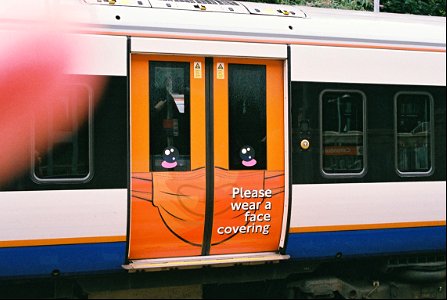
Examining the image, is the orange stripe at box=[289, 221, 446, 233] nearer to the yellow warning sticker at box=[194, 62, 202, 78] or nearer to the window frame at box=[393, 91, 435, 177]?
the window frame at box=[393, 91, 435, 177]

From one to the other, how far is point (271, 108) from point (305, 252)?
1.47m

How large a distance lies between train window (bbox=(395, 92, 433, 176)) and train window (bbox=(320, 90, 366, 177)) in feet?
1.45

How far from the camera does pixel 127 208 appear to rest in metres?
5.78

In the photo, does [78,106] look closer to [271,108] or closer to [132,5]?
→ [132,5]

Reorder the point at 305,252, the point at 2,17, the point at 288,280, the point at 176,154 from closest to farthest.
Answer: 1. the point at 2,17
2. the point at 176,154
3. the point at 305,252
4. the point at 288,280

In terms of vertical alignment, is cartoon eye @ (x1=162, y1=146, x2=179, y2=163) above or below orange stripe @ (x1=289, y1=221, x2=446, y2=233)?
above

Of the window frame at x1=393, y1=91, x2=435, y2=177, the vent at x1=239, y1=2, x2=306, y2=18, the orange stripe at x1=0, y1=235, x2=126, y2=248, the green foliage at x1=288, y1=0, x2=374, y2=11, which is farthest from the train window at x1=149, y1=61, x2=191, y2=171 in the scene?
the green foliage at x1=288, y1=0, x2=374, y2=11

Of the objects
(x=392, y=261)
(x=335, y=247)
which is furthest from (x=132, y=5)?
(x=392, y=261)

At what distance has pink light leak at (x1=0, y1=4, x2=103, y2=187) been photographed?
546cm

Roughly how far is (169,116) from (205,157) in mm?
512

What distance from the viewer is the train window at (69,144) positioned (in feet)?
18.5

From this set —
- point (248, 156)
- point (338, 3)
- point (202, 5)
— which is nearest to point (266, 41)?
point (202, 5)

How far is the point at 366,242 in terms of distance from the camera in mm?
6617

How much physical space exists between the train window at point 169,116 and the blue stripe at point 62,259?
2.93 ft
